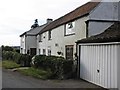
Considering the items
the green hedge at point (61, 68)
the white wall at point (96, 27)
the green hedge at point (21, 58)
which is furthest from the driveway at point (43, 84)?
the green hedge at point (21, 58)

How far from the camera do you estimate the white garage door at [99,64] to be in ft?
45.5

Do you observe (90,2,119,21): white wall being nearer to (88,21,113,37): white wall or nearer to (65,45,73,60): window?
(88,21,113,37): white wall

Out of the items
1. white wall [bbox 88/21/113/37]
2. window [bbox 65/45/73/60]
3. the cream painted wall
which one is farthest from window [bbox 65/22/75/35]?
white wall [bbox 88/21/113/37]

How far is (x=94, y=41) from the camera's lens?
16.4 meters

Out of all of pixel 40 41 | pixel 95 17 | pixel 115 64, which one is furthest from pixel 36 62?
pixel 40 41

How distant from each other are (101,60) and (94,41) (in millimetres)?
1538

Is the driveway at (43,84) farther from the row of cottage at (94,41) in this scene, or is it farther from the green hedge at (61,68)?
the green hedge at (61,68)

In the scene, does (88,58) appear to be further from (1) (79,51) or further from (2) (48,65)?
(2) (48,65)

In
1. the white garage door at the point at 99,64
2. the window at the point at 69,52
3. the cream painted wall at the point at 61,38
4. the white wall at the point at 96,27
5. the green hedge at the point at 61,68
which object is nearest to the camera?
the white garage door at the point at 99,64

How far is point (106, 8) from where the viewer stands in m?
21.0

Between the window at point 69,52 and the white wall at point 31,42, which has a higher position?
the white wall at point 31,42

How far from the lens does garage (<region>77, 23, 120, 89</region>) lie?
13.6 m

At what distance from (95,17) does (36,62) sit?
294 inches

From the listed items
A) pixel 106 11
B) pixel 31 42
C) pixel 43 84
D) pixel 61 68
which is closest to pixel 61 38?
pixel 106 11
